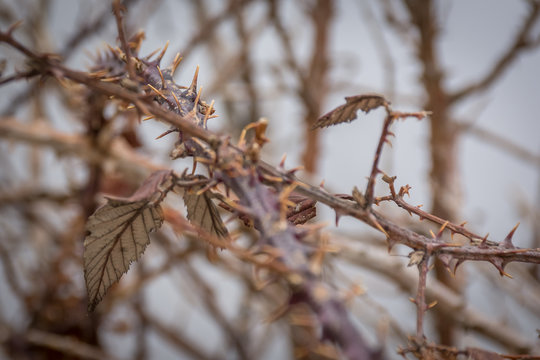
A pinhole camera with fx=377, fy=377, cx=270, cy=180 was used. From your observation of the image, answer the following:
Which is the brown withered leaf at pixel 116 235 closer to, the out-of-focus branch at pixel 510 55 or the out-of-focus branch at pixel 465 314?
the out-of-focus branch at pixel 465 314

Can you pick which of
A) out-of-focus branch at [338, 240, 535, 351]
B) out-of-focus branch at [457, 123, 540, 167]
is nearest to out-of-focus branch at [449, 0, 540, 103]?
out-of-focus branch at [457, 123, 540, 167]

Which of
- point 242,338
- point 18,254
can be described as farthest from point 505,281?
point 18,254

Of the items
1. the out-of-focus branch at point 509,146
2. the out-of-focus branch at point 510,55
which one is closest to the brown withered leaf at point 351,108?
the out-of-focus branch at point 510,55

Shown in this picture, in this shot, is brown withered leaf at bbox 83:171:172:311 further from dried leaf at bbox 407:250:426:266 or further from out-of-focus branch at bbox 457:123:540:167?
out-of-focus branch at bbox 457:123:540:167

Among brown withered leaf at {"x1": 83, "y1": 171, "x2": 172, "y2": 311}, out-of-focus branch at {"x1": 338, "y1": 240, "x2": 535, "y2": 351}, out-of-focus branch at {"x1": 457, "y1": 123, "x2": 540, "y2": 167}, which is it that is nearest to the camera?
brown withered leaf at {"x1": 83, "y1": 171, "x2": 172, "y2": 311}

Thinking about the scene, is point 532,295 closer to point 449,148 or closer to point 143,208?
point 449,148

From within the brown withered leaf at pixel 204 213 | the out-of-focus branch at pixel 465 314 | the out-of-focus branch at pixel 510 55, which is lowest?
the brown withered leaf at pixel 204 213

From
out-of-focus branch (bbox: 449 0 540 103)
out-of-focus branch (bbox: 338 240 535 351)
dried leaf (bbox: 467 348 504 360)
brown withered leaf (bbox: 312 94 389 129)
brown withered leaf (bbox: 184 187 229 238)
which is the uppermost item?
out-of-focus branch (bbox: 449 0 540 103)

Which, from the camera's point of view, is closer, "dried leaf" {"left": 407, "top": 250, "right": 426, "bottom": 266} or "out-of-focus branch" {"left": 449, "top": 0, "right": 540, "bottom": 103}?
"dried leaf" {"left": 407, "top": 250, "right": 426, "bottom": 266}
